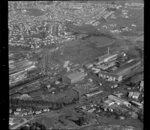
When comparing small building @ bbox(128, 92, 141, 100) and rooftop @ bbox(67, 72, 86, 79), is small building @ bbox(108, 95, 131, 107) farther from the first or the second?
rooftop @ bbox(67, 72, 86, 79)

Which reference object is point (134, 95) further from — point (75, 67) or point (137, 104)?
point (75, 67)

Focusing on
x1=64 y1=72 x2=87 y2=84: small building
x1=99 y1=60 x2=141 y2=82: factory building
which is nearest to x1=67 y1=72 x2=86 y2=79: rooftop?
x1=64 y1=72 x2=87 y2=84: small building

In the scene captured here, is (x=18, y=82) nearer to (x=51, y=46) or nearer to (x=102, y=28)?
(x=51, y=46)

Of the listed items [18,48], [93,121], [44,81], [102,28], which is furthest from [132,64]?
[18,48]

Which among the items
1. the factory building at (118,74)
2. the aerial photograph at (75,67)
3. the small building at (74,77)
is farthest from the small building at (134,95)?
the small building at (74,77)

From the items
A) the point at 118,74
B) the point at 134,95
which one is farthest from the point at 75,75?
the point at 134,95

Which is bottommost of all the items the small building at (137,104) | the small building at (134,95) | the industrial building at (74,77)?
the small building at (137,104)

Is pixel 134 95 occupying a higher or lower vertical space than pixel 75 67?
lower

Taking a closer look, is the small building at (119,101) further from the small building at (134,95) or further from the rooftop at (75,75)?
the rooftop at (75,75)
